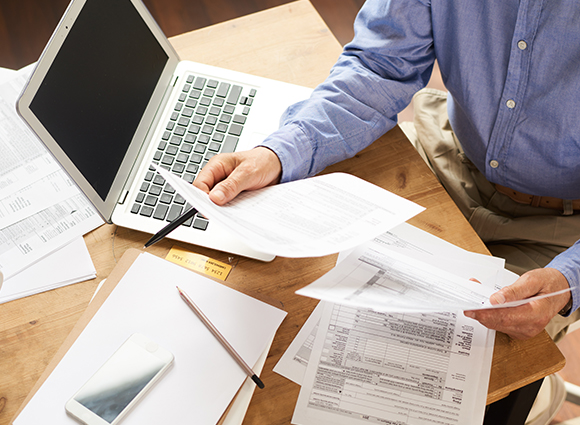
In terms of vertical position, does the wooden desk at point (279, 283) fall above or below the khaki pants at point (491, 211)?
above

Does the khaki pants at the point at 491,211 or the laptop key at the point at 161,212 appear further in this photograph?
the khaki pants at the point at 491,211

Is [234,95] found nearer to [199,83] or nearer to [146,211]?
[199,83]

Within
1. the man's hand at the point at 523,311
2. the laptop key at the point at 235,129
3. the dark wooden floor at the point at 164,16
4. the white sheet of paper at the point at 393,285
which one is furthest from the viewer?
the dark wooden floor at the point at 164,16

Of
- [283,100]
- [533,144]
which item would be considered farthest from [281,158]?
[533,144]

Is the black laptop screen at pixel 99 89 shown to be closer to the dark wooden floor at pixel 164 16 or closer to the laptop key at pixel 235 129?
the laptop key at pixel 235 129

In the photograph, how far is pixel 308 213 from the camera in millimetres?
605

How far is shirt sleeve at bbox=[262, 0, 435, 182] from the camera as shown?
0.77m

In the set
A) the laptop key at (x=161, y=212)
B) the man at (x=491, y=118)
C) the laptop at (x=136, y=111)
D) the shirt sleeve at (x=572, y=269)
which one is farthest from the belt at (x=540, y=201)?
the laptop key at (x=161, y=212)

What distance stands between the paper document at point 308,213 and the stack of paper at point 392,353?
0.06m

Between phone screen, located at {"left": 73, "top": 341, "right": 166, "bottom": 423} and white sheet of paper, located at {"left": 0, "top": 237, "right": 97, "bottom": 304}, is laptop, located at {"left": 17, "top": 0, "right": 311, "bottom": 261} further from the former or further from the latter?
phone screen, located at {"left": 73, "top": 341, "right": 166, "bottom": 423}

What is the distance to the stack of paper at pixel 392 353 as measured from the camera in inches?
23.6

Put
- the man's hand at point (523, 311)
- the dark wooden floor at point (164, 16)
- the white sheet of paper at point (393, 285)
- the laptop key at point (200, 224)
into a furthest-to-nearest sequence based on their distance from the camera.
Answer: the dark wooden floor at point (164, 16), the laptop key at point (200, 224), the man's hand at point (523, 311), the white sheet of paper at point (393, 285)

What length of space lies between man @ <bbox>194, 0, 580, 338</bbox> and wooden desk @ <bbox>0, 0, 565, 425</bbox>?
4 cm

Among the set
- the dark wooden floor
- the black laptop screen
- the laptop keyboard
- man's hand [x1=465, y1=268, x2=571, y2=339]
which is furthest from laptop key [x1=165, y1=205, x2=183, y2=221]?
the dark wooden floor
